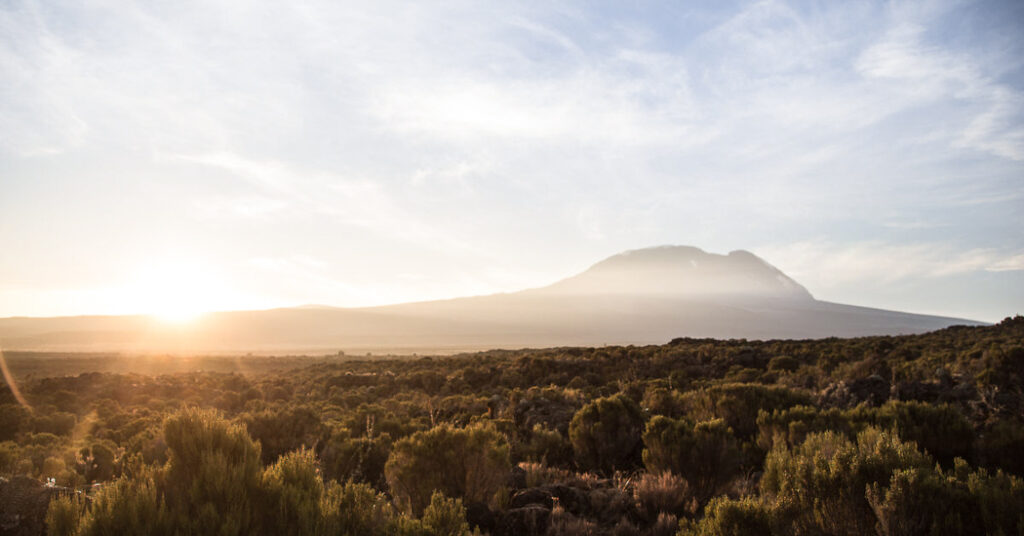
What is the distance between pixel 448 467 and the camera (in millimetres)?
6074

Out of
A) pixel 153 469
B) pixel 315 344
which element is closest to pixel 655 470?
pixel 153 469

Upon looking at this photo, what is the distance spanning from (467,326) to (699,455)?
129 meters

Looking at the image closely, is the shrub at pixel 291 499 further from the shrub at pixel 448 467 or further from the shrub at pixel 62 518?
the shrub at pixel 448 467

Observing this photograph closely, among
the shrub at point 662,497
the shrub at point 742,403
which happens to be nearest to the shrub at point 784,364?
the shrub at point 742,403

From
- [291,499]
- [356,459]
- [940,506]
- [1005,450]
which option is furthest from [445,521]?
[1005,450]

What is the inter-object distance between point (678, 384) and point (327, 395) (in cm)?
1371

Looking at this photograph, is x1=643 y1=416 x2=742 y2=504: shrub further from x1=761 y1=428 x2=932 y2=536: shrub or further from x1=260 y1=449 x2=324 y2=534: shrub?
x1=260 y1=449 x2=324 y2=534: shrub

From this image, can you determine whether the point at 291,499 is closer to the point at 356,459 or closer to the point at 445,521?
the point at 445,521

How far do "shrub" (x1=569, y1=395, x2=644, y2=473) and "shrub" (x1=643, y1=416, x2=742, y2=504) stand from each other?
1561mm

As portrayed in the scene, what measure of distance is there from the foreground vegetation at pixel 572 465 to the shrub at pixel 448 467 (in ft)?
0.07

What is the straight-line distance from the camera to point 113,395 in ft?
62.1

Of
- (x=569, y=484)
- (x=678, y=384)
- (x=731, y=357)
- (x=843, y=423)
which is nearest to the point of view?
(x=569, y=484)

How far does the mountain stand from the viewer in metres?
105

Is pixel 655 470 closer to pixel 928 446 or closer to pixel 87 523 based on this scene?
pixel 928 446
